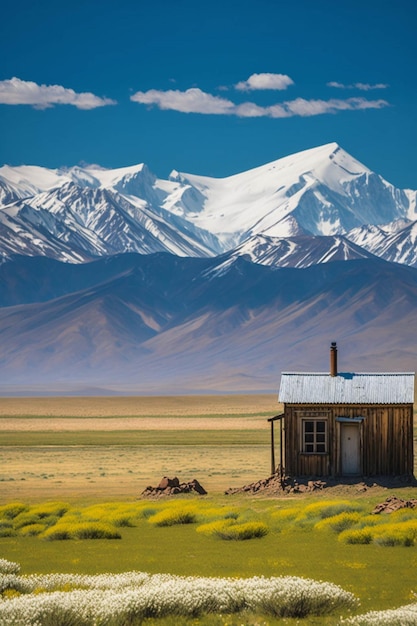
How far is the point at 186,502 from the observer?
39.0 metres

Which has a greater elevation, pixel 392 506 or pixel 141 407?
pixel 392 506

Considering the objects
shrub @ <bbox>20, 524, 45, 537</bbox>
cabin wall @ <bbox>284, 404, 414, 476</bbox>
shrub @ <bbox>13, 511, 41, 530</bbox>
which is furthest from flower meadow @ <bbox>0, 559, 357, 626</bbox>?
cabin wall @ <bbox>284, 404, 414, 476</bbox>

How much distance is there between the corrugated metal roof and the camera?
4281cm

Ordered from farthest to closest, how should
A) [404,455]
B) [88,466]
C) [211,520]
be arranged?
[88,466] → [404,455] → [211,520]

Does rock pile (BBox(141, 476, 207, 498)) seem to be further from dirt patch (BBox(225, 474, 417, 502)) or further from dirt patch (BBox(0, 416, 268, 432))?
dirt patch (BBox(0, 416, 268, 432))

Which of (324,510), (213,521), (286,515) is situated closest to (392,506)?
(324,510)

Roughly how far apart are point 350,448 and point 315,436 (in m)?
1.38

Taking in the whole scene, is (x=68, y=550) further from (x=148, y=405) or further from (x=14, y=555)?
(x=148, y=405)

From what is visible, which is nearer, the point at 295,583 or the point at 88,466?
the point at 295,583

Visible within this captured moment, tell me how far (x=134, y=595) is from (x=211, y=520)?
1502cm

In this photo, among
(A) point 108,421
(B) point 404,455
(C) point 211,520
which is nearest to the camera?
(C) point 211,520

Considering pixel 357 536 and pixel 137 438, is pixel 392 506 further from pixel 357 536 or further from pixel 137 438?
pixel 137 438

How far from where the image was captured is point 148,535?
31359mm

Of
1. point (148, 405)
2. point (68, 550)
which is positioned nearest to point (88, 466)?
point (68, 550)
